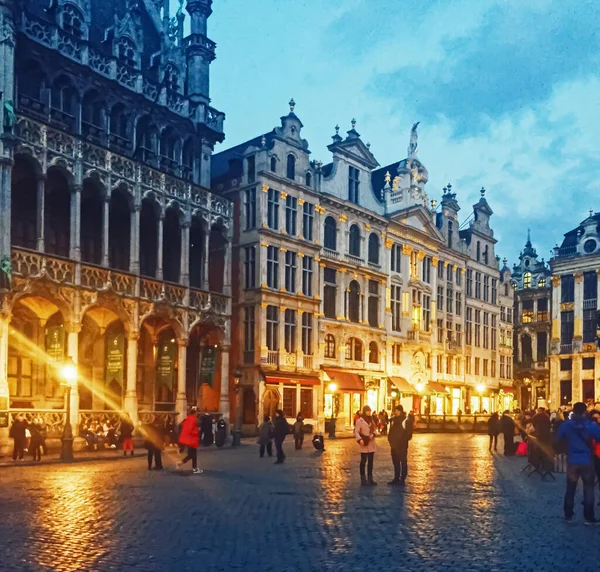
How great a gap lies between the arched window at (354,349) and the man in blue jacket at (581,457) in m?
40.0

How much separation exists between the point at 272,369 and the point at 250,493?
29.4 m

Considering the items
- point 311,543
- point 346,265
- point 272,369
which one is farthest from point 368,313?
point 311,543

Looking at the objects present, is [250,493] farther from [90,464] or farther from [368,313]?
[368,313]

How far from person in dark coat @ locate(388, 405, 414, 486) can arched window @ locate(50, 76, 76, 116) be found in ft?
72.8

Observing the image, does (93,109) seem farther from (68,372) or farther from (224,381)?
(224,381)

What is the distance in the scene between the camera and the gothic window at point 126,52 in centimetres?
3838

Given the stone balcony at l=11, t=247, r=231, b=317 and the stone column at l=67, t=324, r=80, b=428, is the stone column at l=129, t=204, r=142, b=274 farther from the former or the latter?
the stone column at l=67, t=324, r=80, b=428

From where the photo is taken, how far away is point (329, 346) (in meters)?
52.8

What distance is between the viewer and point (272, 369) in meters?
47.0

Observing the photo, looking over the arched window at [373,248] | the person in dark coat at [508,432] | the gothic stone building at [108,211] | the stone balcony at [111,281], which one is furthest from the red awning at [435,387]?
the person in dark coat at [508,432]

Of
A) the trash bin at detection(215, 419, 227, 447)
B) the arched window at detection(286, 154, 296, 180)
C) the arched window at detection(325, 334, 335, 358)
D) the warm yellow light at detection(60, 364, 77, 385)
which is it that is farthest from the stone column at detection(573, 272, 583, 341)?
the warm yellow light at detection(60, 364, 77, 385)

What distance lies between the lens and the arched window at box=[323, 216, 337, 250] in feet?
173

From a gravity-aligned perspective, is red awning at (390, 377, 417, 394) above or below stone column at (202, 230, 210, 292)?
below

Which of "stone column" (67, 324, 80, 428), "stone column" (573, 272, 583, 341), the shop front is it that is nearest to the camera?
"stone column" (67, 324, 80, 428)
